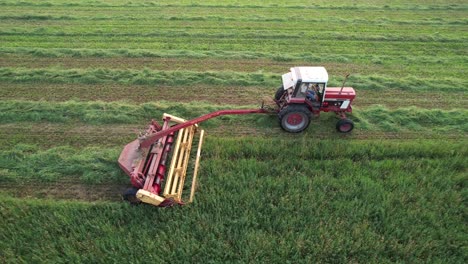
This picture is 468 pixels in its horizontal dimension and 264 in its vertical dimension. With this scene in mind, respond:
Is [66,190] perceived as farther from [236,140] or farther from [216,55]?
[216,55]

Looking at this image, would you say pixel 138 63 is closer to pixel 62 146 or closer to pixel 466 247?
pixel 62 146

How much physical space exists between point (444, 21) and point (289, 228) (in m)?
15.6

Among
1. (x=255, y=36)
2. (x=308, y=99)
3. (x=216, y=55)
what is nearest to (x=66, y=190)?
(x=308, y=99)

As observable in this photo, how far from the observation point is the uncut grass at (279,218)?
6.10 m

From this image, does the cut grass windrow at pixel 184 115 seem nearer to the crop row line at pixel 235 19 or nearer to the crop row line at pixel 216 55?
the crop row line at pixel 216 55

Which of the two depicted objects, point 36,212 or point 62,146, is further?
point 62,146

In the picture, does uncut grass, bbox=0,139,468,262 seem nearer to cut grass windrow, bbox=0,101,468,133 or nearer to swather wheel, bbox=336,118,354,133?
swather wheel, bbox=336,118,354,133

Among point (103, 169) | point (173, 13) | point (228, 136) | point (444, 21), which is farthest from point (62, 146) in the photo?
point (444, 21)

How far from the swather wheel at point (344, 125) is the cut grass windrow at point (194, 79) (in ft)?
8.23

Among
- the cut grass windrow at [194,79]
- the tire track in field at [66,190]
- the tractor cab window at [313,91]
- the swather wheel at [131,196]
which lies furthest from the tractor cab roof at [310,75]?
the tire track in field at [66,190]

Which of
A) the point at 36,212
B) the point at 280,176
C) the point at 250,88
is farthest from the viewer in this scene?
the point at 250,88

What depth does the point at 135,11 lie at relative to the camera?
17.2 metres

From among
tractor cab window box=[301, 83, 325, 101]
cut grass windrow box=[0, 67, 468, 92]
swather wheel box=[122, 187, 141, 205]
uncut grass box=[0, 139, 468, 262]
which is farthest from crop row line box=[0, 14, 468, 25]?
swather wheel box=[122, 187, 141, 205]

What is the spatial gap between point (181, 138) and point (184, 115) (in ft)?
5.54
